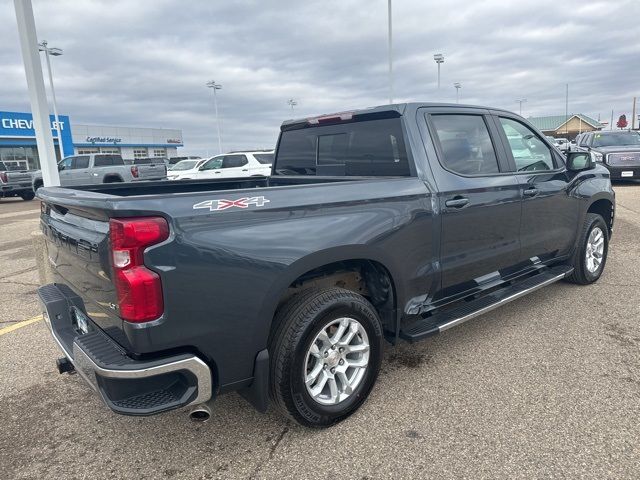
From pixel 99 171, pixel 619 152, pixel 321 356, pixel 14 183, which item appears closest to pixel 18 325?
pixel 321 356

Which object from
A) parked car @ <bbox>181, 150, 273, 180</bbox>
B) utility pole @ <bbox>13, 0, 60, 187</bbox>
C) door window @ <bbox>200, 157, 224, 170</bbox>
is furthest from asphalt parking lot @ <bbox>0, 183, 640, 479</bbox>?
door window @ <bbox>200, 157, 224, 170</bbox>

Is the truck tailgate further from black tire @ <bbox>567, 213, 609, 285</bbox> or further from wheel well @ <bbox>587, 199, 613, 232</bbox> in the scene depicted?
wheel well @ <bbox>587, 199, 613, 232</bbox>

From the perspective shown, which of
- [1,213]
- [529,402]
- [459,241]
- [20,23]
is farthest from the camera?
[1,213]

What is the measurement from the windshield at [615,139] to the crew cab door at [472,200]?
1497 cm

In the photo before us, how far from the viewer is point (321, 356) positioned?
2680mm

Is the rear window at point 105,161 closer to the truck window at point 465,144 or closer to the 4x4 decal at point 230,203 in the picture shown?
the truck window at point 465,144

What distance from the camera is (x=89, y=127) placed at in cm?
5259

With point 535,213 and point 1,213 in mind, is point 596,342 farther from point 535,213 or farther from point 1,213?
point 1,213

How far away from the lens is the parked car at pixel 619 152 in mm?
14664

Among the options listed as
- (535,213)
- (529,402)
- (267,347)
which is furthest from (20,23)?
(529,402)

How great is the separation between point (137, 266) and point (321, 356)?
1.17 m

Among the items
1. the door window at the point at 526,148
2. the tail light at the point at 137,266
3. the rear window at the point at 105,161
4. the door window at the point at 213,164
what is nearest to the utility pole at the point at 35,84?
the tail light at the point at 137,266

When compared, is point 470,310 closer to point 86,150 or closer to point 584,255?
point 584,255

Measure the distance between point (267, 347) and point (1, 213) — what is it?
55.3 feet
